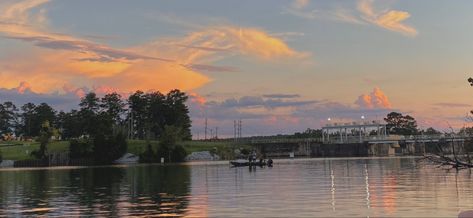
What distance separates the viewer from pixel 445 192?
5394cm

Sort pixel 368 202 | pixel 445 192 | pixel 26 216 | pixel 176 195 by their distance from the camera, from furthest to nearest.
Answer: pixel 176 195 < pixel 445 192 < pixel 368 202 < pixel 26 216

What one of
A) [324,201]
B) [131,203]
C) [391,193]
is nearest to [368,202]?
[324,201]

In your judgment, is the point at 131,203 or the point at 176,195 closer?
the point at 131,203

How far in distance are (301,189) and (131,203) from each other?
777 inches

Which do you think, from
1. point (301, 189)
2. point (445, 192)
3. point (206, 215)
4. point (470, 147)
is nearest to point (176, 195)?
point (301, 189)

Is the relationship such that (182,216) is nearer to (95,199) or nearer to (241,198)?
(241,198)

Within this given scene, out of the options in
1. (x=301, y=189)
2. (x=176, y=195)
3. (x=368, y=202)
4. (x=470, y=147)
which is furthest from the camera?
(x=301, y=189)

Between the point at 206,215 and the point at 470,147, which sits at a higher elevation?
the point at 470,147

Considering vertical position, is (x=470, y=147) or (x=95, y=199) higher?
(x=470, y=147)

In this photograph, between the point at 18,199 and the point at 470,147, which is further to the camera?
the point at 18,199

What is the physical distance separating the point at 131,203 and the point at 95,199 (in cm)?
730

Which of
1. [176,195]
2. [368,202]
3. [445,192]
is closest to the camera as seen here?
[368,202]

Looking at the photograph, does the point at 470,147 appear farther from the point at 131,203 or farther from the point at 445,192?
the point at 131,203

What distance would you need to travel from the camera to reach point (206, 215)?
131 ft
